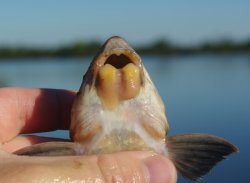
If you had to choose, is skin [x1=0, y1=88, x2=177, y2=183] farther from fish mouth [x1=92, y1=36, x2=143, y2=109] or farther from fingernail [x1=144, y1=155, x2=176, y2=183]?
fish mouth [x1=92, y1=36, x2=143, y2=109]

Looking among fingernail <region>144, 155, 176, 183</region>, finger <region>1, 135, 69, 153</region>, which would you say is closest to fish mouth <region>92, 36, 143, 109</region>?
fingernail <region>144, 155, 176, 183</region>

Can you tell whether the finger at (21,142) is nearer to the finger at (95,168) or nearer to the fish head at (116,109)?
the fish head at (116,109)

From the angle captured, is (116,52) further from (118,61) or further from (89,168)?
(89,168)

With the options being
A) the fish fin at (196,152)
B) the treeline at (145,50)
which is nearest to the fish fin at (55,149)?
the fish fin at (196,152)

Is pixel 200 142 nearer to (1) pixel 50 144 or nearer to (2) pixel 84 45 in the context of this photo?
(1) pixel 50 144

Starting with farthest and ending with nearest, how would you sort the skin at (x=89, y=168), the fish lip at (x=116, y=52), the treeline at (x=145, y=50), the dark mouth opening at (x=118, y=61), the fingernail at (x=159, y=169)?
the treeline at (x=145, y=50) < the dark mouth opening at (x=118, y=61) < the fish lip at (x=116, y=52) < the fingernail at (x=159, y=169) < the skin at (x=89, y=168)

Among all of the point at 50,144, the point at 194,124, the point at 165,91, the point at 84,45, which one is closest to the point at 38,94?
the point at 50,144

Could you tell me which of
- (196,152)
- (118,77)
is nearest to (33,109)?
(118,77)
